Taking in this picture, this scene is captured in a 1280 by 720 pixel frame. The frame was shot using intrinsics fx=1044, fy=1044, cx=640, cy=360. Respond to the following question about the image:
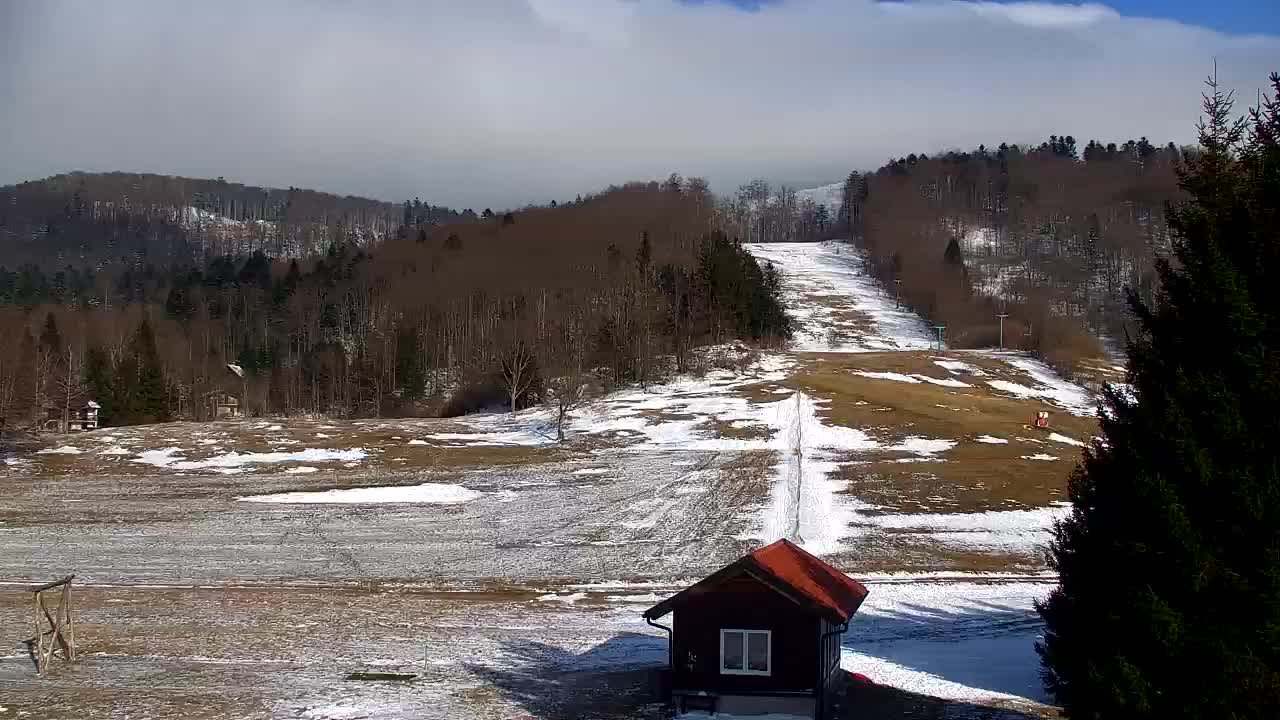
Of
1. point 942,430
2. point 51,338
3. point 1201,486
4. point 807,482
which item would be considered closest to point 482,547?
point 807,482

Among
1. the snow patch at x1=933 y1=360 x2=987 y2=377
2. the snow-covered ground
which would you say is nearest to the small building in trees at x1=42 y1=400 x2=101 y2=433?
the snow-covered ground

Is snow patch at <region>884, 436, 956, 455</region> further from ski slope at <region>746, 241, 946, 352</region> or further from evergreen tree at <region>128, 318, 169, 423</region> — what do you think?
evergreen tree at <region>128, 318, 169, 423</region>

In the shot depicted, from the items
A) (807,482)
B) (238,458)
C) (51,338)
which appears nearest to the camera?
(807,482)

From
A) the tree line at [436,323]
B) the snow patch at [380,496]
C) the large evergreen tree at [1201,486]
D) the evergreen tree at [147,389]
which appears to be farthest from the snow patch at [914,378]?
the large evergreen tree at [1201,486]

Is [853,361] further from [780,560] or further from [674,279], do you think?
[780,560]

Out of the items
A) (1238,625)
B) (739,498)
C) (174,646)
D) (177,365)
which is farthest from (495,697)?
(177,365)

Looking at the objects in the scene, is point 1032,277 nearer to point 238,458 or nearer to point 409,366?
point 409,366
